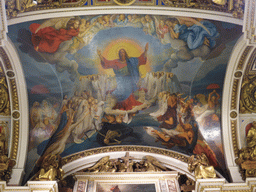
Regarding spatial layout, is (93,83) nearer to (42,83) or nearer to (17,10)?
(42,83)

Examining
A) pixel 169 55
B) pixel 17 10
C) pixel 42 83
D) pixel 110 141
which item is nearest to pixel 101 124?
pixel 110 141

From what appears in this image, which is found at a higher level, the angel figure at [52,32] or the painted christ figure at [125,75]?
the angel figure at [52,32]

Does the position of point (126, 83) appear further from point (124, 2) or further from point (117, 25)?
point (124, 2)

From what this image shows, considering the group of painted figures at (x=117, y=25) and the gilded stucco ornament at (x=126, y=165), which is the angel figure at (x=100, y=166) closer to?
the gilded stucco ornament at (x=126, y=165)

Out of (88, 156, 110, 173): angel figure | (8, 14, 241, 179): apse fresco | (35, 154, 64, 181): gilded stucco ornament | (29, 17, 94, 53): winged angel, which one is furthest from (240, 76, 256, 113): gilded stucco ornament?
(35, 154, 64, 181): gilded stucco ornament

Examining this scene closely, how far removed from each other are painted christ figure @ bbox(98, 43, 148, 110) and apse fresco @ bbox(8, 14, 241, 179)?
1.5 inches

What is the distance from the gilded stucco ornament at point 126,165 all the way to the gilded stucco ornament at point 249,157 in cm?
279

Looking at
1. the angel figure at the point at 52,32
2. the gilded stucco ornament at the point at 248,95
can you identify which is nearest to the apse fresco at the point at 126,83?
A: the angel figure at the point at 52,32

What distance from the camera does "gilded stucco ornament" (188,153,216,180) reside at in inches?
538

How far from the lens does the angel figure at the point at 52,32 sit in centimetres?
1357

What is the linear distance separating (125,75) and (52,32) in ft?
10.3

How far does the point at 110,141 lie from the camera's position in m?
15.8

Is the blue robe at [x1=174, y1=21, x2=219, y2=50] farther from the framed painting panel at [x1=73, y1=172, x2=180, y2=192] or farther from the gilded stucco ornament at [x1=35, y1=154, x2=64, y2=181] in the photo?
the gilded stucco ornament at [x1=35, y1=154, x2=64, y2=181]

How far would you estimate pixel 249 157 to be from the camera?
1402 centimetres
